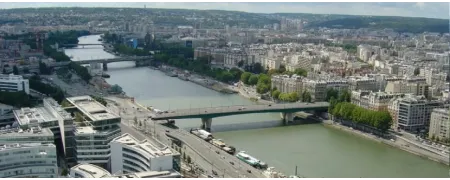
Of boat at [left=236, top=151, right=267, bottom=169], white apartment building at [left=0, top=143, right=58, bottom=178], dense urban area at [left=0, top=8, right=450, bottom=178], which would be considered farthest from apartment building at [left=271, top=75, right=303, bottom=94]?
white apartment building at [left=0, top=143, right=58, bottom=178]

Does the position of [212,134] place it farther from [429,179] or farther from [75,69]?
[75,69]

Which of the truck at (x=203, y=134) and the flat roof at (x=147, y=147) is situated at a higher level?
the flat roof at (x=147, y=147)

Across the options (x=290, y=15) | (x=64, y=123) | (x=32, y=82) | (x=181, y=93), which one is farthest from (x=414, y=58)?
(x=290, y=15)

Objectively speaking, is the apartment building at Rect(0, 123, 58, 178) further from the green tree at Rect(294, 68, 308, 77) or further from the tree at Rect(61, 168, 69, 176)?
the green tree at Rect(294, 68, 308, 77)

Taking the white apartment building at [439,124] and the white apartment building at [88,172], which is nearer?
the white apartment building at [88,172]

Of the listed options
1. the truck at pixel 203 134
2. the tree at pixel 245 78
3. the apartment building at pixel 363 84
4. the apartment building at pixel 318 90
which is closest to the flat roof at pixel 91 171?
the truck at pixel 203 134

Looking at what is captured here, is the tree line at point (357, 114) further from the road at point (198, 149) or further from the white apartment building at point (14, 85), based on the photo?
the white apartment building at point (14, 85)
